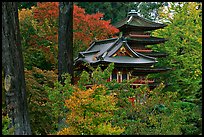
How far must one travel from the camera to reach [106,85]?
793 centimetres

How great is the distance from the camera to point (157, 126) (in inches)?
275

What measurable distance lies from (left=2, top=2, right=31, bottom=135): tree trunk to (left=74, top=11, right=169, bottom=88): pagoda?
9476 millimetres

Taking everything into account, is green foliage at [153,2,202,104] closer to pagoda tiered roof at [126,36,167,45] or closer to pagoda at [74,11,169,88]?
pagoda tiered roof at [126,36,167,45]

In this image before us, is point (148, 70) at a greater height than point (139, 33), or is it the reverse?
point (139, 33)

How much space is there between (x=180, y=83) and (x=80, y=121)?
14220mm

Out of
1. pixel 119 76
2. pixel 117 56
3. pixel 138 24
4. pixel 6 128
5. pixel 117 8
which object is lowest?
pixel 119 76

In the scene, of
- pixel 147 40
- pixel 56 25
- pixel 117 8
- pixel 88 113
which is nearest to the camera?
pixel 88 113

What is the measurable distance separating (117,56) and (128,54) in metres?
0.56

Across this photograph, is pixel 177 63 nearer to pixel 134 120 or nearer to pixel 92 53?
pixel 92 53

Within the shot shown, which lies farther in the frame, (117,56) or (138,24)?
(138,24)

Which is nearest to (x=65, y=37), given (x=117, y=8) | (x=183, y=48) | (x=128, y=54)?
(x=128, y=54)

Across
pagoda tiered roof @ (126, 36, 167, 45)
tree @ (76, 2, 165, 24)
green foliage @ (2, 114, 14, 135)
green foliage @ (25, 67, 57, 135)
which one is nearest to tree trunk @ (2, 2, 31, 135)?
green foliage @ (2, 114, 14, 135)

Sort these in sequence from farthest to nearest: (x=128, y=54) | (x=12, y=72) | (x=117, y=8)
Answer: (x=117, y=8), (x=128, y=54), (x=12, y=72)

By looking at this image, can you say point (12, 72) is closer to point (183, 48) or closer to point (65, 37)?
point (65, 37)
